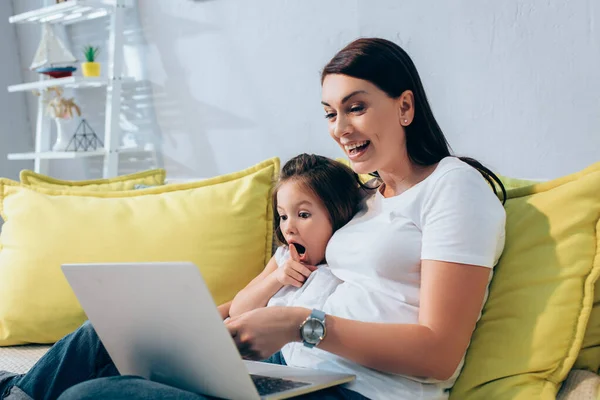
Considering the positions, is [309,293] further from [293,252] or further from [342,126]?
[342,126]

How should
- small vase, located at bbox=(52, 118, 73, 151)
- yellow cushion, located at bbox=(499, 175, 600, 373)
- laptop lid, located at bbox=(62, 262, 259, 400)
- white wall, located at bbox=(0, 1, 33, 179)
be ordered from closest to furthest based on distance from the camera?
laptop lid, located at bbox=(62, 262, 259, 400), yellow cushion, located at bbox=(499, 175, 600, 373), small vase, located at bbox=(52, 118, 73, 151), white wall, located at bbox=(0, 1, 33, 179)

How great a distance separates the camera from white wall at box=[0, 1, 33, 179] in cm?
330

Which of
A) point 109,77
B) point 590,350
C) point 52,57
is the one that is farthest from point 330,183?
point 52,57

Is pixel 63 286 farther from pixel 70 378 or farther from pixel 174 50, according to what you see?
pixel 174 50

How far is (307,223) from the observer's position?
1402 millimetres

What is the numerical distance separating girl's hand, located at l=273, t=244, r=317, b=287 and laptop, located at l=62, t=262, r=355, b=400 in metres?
0.24

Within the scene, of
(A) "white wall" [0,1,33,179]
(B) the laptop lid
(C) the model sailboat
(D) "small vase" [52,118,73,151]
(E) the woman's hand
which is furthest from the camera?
(A) "white wall" [0,1,33,179]

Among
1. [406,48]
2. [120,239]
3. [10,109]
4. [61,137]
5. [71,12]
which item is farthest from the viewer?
[10,109]

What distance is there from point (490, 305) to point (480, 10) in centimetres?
80

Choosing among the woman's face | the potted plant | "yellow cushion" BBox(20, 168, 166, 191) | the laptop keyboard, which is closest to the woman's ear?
the woman's face

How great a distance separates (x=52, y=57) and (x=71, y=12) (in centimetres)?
19

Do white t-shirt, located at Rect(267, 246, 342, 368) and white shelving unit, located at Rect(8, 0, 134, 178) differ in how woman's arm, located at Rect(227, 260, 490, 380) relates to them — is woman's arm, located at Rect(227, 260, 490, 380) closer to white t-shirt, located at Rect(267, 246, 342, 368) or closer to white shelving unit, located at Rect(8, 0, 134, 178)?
white t-shirt, located at Rect(267, 246, 342, 368)

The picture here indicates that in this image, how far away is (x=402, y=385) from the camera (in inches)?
44.8

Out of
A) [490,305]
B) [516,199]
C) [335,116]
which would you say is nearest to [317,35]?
[335,116]
